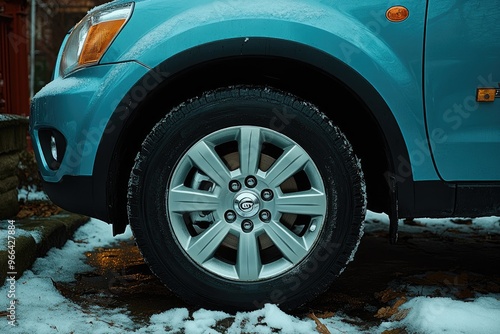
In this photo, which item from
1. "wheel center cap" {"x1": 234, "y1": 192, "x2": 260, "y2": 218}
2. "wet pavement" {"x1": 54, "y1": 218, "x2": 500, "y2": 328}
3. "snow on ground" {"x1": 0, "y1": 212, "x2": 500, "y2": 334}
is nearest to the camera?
"snow on ground" {"x1": 0, "y1": 212, "x2": 500, "y2": 334}

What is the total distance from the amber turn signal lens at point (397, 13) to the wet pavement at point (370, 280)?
1175 mm

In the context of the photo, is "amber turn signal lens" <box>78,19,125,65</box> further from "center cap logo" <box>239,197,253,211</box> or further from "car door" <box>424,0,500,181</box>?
"car door" <box>424,0,500,181</box>

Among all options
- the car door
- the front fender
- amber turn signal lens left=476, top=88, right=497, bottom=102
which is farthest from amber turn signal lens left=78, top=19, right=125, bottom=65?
amber turn signal lens left=476, top=88, right=497, bottom=102

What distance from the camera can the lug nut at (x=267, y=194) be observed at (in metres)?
2.19

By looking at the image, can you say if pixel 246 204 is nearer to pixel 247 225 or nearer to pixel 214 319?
pixel 247 225

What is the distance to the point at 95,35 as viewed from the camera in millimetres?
2254

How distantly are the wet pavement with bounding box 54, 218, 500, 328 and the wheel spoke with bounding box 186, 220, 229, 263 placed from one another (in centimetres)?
33

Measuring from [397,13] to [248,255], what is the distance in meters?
1.11

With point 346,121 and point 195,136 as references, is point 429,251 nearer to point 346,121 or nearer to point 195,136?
point 346,121

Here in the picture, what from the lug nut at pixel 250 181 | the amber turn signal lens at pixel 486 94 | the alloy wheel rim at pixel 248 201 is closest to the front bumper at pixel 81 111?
the alloy wheel rim at pixel 248 201

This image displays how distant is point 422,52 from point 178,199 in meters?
1.12

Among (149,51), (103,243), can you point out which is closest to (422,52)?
(149,51)

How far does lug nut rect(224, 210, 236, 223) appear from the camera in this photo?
2197 millimetres

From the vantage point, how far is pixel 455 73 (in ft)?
6.97
